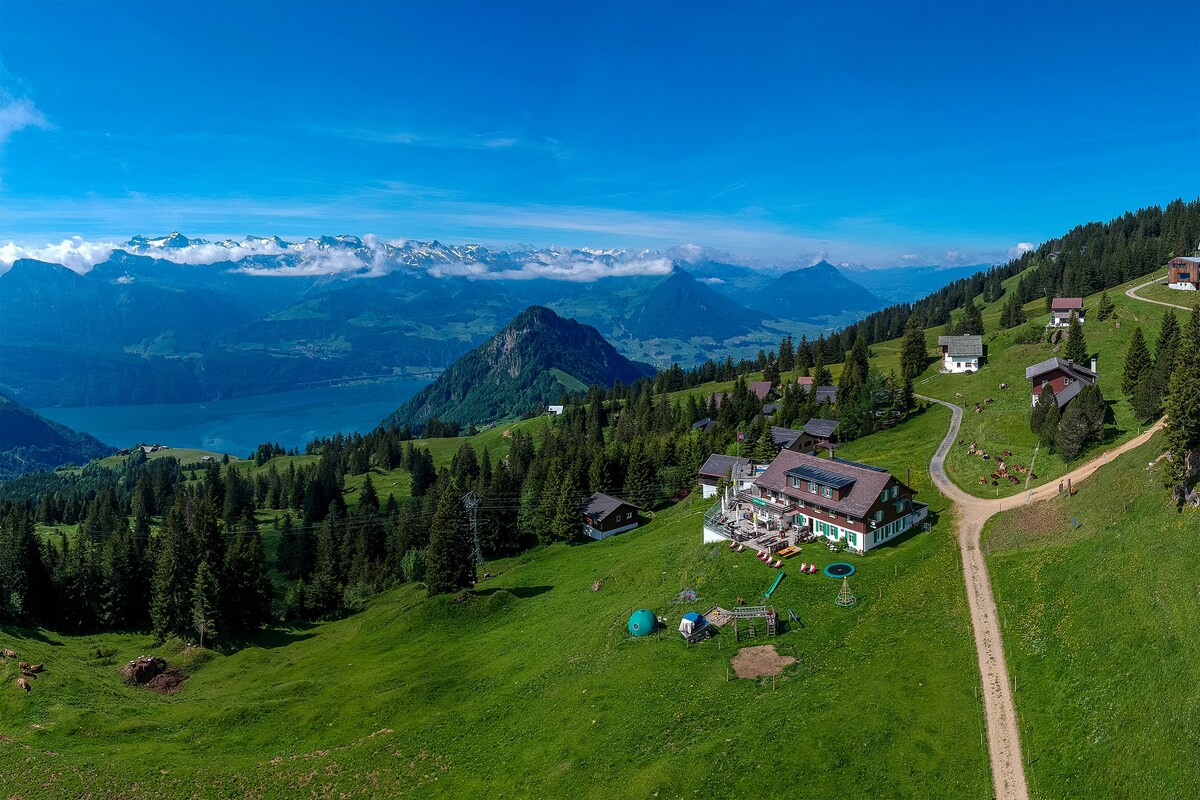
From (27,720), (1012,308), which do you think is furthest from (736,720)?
(1012,308)

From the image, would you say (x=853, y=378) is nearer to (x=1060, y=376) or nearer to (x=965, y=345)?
(x=965, y=345)

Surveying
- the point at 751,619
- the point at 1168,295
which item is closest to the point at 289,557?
the point at 751,619

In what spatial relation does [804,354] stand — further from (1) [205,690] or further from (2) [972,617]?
(1) [205,690]

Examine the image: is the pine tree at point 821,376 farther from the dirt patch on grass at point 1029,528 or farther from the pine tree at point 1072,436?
the dirt patch on grass at point 1029,528

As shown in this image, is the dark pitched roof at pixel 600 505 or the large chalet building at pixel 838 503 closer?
the large chalet building at pixel 838 503

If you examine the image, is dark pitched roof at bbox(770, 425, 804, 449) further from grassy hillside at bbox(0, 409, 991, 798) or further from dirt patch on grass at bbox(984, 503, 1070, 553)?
dirt patch on grass at bbox(984, 503, 1070, 553)

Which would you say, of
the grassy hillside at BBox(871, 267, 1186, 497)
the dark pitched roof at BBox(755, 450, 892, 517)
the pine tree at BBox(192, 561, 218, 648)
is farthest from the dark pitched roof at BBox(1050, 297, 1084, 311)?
the pine tree at BBox(192, 561, 218, 648)

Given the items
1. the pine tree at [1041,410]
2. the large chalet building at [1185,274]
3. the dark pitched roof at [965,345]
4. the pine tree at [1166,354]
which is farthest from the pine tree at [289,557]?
the large chalet building at [1185,274]
